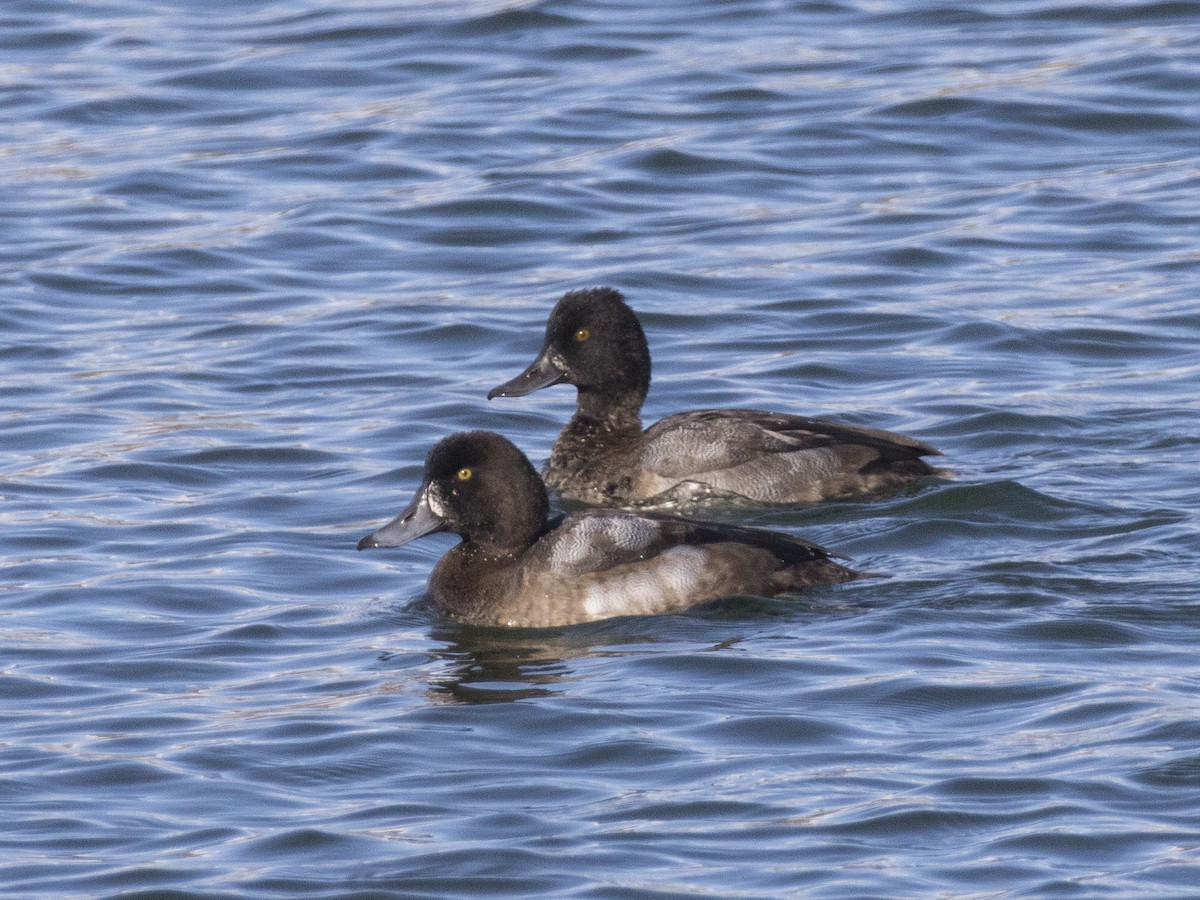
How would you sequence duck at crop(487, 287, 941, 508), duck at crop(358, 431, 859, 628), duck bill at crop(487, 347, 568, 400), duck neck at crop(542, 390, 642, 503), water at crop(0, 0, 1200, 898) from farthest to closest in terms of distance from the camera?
1. duck bill at crop(487, 347, 568, 400)
2. duck neck at crop(542, 390, 642, 503)
3. duck at crop(487, 287, 941, 508)
4. duck at crop(358, 431, 859, 628)
5. water at crop(0, 0, 1200, 898)

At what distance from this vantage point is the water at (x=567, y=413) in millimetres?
7430

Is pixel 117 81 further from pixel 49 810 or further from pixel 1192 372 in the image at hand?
pixel 49 810

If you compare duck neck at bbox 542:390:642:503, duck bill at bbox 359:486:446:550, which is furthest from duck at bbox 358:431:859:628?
duck neck at bbox 542:390:642:503

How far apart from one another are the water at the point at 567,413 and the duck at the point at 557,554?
12 cm

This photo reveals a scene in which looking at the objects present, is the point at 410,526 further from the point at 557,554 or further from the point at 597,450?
the point at 597,450

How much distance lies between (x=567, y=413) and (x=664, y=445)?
6.61 ft

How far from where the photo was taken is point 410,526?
33.0 feet

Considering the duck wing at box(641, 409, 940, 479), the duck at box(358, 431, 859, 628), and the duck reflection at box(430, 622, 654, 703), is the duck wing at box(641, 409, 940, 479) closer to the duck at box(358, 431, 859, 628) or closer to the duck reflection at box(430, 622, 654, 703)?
the duck at box(358, 431, 859, 628)

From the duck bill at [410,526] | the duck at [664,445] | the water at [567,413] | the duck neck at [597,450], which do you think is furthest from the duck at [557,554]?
the duck neck at [597,450]

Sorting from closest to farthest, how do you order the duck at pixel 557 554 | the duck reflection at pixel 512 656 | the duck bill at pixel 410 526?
the duck reflection at pixel 512 656, the duck at pixel 557 554, the duck bill at pixel 410 526

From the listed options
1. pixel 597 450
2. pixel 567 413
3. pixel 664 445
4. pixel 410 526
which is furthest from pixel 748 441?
pixel 567 413

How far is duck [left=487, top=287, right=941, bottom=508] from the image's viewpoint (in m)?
11.3

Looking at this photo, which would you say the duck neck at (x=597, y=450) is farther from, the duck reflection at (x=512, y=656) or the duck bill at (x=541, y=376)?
the duck reflection at (x=512, y=656)

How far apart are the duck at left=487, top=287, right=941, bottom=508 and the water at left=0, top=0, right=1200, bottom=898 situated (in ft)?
0.79
